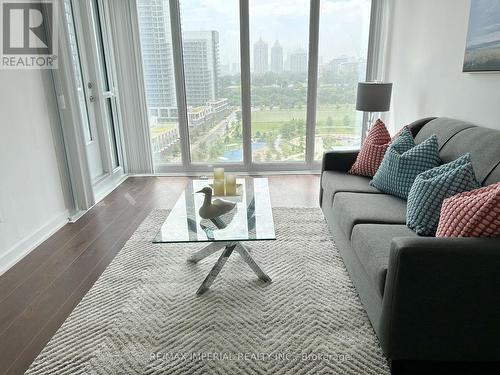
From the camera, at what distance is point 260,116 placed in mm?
4434

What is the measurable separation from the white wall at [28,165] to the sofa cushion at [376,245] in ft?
7.60

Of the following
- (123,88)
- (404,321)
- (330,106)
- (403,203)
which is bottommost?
(404,321)

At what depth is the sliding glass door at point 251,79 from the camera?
4.05 m

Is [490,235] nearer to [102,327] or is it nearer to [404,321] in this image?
[404,321]

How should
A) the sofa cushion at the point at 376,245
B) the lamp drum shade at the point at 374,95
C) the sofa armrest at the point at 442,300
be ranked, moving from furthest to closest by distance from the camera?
Result: 1. the lamp drum shade at the point at 374,95
2. the sofa cushion at the point at 376,245
3. the sofa armrest at the point at 442,300

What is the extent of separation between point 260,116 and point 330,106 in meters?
0.88

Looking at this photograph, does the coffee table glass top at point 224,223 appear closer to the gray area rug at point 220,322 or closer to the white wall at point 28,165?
the gray area rug at point 220,322

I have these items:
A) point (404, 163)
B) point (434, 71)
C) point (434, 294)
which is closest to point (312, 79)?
point (434, 71)

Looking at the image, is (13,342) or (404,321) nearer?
Result: (404,321)

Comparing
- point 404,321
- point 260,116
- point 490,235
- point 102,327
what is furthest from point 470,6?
point 102,327

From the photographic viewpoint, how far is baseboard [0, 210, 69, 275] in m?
2.41

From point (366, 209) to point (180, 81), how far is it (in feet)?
9.81

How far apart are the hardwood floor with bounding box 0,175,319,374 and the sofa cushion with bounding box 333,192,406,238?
114 centimetres

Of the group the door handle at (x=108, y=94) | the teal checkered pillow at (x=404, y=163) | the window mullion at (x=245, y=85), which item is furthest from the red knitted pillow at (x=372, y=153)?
the door handle at (x=108, y=94)
